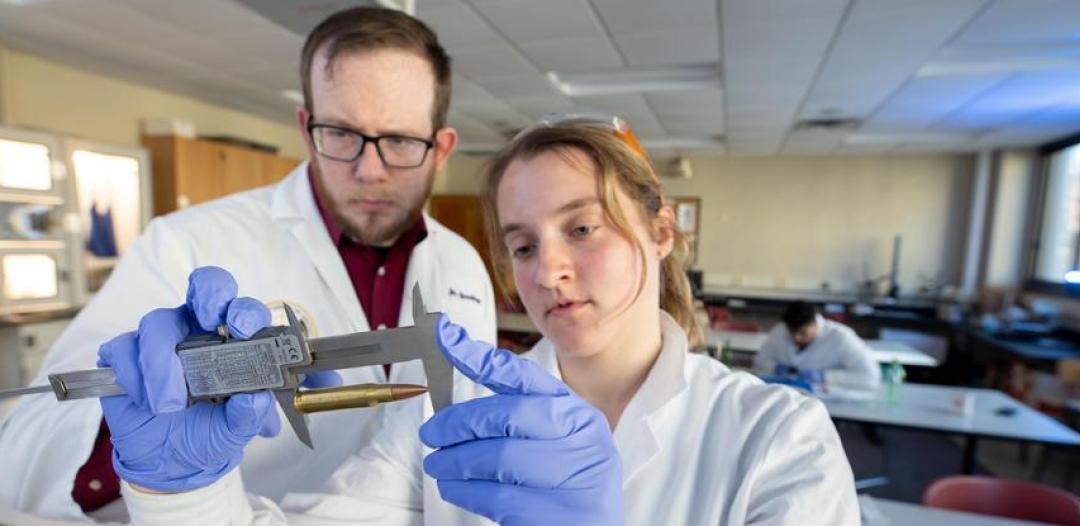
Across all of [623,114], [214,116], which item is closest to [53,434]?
[623,114]

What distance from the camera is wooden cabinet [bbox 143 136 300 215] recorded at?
4.63 meters

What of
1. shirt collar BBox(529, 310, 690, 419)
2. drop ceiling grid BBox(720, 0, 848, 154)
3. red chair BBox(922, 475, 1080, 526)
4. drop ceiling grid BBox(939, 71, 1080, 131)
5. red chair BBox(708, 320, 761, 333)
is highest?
drop ceiling grid BBox(939, 71, 1080, 131)

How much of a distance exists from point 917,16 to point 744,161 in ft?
17.6

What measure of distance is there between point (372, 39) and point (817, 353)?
12.3 feet

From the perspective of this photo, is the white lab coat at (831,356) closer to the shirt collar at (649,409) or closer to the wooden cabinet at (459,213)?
the shirt collar at (649,409)

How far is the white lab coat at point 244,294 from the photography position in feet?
3.10

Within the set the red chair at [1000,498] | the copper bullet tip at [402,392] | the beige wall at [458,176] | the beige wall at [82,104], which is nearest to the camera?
the copper bullet tip at [402,392]

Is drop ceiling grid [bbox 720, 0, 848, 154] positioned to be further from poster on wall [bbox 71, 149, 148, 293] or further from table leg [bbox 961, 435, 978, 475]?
poster on wall [bbox 71, 149, 148, 293]

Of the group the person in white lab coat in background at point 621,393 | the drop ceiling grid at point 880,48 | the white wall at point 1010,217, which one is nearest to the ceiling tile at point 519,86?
the drop ceiling grid at point 880,48

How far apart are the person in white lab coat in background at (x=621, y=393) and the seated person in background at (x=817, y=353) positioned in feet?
9.42

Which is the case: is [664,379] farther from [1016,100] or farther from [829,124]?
[829,124]

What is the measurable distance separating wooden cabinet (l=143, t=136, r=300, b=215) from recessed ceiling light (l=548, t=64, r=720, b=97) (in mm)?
3382

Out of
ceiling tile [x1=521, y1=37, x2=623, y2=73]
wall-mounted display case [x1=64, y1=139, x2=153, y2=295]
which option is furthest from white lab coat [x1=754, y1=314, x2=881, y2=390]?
wall-mounted display case [x1=64, y1=139, x2=153, y2=295]

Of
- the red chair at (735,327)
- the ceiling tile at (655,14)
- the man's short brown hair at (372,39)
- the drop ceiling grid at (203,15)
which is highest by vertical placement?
the ceiling tile at (655,14)
